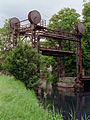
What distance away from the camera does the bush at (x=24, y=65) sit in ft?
43.8

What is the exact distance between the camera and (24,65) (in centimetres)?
1348

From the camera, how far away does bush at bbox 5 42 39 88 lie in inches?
526

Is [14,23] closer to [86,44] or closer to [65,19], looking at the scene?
[65,19]

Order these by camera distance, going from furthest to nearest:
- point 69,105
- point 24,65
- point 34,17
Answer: point 34,17 < point 24,65 < point 69,105

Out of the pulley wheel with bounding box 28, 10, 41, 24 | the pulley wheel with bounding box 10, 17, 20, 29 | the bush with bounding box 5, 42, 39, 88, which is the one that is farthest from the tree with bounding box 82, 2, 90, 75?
the bush with bounding box 5, 42, 39, 88

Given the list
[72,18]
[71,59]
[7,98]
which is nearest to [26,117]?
[7,98]

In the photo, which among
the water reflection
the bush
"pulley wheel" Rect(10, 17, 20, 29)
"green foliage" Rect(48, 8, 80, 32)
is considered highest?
"green foliage" Rect(48, 8, 80, 32)

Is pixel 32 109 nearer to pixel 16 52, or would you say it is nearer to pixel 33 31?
pixel 16 52

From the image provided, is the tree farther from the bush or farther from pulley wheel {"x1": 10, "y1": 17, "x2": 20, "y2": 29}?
the bush

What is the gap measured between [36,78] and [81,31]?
13.6m

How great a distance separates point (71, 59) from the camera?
2761 centimetres

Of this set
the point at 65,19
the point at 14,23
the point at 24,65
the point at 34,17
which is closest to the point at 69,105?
the point at 24,65

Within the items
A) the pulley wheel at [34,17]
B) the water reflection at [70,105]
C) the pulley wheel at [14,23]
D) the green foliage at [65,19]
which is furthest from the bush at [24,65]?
the green foliage at [65,19]

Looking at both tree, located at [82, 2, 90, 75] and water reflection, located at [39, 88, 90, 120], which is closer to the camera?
water reflection, located at [39, 88, 90, 120]
